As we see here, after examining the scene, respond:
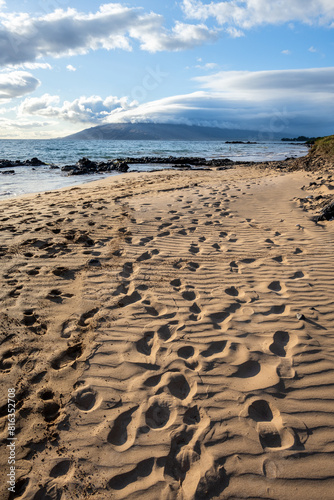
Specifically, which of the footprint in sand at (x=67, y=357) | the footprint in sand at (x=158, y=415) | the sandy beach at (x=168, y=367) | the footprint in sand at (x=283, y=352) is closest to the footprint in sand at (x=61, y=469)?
the sandy beach at (x=168, y=367)

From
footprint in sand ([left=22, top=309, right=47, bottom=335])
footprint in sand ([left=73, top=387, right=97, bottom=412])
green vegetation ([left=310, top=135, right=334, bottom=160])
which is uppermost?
green vegetation ([left=310, top=135, right=334, bottom=160])

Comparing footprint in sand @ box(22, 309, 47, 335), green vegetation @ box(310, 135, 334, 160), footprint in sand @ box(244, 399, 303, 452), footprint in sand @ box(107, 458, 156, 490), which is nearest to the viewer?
footprint in sand @ box(107, 458, 156, 490)

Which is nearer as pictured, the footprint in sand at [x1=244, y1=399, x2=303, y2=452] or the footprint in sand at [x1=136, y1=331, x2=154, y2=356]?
the footprint in sand at [x1=244, y1=399, x2=303, y2=452]

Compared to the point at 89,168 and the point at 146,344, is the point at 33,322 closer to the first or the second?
the point at 146,344

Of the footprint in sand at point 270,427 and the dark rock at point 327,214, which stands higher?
the dark rock at point 327,214

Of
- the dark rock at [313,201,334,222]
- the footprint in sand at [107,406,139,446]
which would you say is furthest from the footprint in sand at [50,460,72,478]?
the dark rock at [313,201,334,222]

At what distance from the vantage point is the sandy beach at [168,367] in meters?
1.94

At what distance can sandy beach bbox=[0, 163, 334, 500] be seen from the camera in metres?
1.94

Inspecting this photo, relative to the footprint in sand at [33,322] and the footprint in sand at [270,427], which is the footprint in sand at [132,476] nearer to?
the footprint in sand at [270,427]

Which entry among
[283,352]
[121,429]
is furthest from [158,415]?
[283,352]

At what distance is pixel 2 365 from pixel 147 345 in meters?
1.43

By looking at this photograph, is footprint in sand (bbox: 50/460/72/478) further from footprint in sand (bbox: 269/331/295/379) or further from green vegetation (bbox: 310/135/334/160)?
green vegetation (bbox: 310/135/334/160)

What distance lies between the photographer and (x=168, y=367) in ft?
9.04

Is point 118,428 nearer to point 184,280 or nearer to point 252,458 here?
point 252,458
